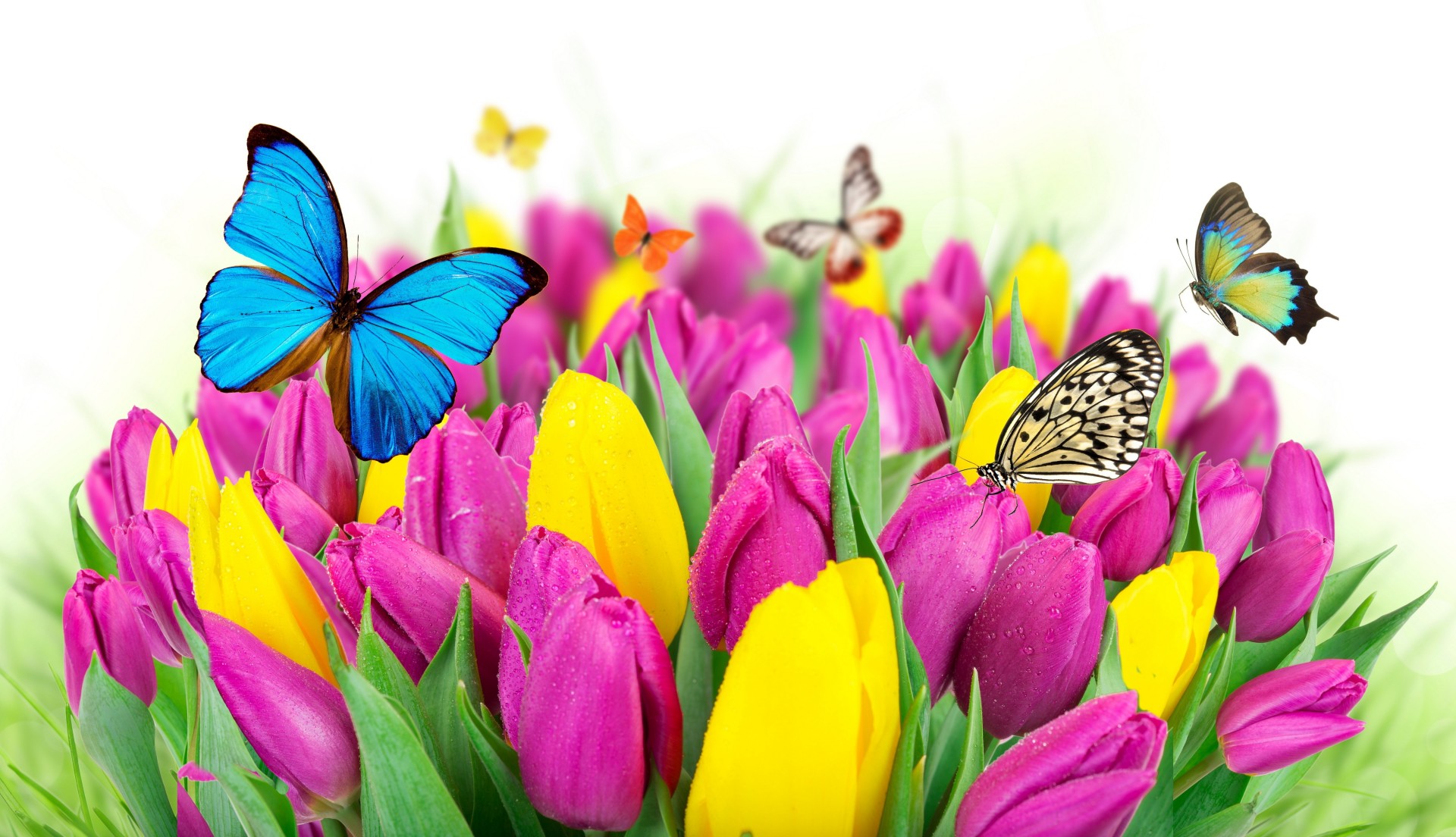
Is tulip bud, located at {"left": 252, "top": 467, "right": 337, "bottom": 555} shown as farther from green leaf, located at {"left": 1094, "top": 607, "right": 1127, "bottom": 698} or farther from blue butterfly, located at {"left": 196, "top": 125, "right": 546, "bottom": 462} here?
green leaf, located at {"left": 1094, "top": 607, "right": 1127, "bottom": 698}

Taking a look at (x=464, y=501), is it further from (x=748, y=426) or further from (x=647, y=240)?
(x=647, y=240)

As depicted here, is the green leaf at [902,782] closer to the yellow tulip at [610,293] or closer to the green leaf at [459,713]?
the green leaf at [459,713]

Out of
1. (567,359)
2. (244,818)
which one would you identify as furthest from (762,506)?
(567,359)

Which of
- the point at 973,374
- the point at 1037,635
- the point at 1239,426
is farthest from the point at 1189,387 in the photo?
the point at 1037,635

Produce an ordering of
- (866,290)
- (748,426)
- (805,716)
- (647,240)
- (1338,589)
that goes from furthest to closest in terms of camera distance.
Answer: (866,290), (647,240), (1338,589), (748,426), (805,716)

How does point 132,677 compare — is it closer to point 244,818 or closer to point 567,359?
point 244,818

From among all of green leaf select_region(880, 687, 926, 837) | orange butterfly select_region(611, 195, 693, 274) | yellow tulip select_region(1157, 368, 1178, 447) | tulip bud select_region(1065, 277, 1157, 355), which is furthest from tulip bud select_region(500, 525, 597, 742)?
tulip bud select_region(1065, 277, 1157, 355)

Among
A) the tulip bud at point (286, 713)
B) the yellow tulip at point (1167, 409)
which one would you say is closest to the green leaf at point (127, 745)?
the tulip bud at point (286, 713)

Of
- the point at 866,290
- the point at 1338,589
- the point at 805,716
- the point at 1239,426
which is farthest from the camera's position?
the point at 866,290
